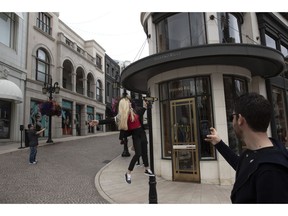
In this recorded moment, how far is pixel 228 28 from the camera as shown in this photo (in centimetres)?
944

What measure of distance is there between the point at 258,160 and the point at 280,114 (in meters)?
12.6

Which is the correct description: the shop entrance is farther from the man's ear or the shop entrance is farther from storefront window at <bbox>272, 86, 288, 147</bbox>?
the man's ear

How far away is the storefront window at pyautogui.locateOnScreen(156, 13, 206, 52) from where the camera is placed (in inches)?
358

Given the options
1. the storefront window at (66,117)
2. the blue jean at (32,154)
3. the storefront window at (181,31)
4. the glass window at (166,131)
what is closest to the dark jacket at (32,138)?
the blue jean at (32,154)

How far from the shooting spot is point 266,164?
4.38ft

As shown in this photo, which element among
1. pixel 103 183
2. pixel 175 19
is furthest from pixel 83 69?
pixel 103 183

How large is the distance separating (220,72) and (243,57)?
3.12 feet

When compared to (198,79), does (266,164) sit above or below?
below

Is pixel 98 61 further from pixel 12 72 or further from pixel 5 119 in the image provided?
pixel 5 119

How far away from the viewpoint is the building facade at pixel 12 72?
1647cm

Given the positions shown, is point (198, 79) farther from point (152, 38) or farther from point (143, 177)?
point (143, 177)

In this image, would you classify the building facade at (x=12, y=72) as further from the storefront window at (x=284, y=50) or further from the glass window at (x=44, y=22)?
the storefront window at (x=284, y=50)

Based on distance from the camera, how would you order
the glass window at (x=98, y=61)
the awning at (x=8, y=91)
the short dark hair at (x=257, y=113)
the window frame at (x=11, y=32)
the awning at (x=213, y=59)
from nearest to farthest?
the short dark hair at (x=257, y=113) → the awning at (x=213, y=59) → the awning at (x=8, y=91) → the window frame at (x=11, y=32) → the glass window at (x=98, y=61)

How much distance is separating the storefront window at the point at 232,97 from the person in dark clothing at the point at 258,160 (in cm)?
680
